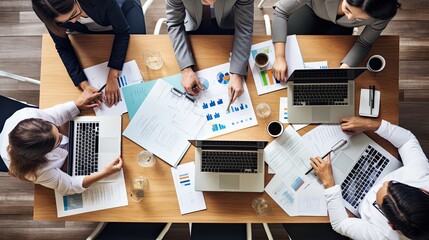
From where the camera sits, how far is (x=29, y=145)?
1.51m

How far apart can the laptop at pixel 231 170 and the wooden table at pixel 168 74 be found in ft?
0.17

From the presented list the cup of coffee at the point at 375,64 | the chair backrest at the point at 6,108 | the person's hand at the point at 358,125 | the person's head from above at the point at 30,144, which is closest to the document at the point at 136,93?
the person's head from above at the point at 30,144

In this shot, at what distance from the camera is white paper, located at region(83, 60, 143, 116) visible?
174 centimetres

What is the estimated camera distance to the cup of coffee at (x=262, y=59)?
1728mm

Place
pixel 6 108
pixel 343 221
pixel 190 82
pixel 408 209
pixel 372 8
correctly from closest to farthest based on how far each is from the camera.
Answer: pixel 408 209
pixel 372 8
pixel 343 221
pixel 190 82
pixel 6 108

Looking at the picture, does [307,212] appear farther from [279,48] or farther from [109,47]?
[109,47]

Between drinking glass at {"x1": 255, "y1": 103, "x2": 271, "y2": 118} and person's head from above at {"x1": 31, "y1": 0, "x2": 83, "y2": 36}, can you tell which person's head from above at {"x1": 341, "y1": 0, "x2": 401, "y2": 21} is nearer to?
drinking glass at {"x1": 255, "y1": 103, "x2": 271, "y2": 118}

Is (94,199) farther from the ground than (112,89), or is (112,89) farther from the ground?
(112,89)

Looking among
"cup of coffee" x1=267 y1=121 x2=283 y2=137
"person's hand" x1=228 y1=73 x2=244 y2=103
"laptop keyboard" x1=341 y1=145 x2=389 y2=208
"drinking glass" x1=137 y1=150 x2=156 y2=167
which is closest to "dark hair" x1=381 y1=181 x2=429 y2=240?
"laptop keyboard" x1=341 y1=145 x2=389 y2=208


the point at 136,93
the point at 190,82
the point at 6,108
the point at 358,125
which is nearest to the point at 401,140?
the point at 358,125

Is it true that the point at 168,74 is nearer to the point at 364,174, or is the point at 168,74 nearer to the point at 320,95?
the point at 320,95

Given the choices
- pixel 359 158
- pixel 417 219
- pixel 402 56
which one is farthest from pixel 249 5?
pixel 402 56

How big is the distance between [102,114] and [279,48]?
922mm

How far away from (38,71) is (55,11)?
1.21 meters
